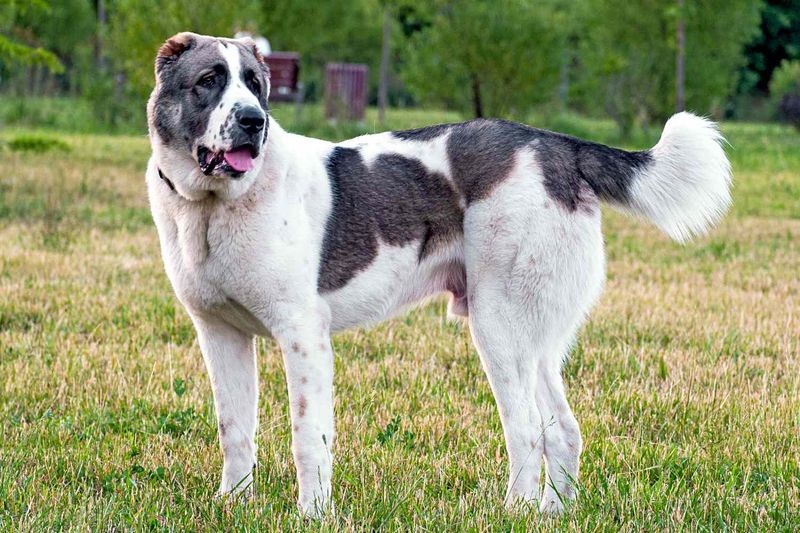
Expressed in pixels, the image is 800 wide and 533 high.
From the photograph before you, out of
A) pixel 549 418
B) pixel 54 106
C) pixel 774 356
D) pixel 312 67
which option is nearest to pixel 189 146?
pixel 549 418

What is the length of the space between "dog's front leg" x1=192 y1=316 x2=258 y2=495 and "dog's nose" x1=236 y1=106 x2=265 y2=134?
84 cm

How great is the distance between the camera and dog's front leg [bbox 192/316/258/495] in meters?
4.02

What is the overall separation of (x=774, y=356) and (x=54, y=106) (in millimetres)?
29553

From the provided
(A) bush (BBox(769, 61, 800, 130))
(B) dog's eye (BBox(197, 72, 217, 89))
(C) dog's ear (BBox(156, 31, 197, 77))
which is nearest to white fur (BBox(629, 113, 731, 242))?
(B) dog's eye (BBox(197, 72, 217, 89))

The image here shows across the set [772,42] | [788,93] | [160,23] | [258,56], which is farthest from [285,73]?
[772,42]

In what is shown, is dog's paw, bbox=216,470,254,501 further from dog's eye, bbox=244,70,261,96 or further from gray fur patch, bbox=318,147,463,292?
dog's eye, bbox=244,70,261,96

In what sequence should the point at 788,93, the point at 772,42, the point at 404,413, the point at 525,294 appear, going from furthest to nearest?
the point at 772,42 < the point at 788,93 < the point at 404,413 < the point at 525,294

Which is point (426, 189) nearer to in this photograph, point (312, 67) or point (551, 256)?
point (551, 256)

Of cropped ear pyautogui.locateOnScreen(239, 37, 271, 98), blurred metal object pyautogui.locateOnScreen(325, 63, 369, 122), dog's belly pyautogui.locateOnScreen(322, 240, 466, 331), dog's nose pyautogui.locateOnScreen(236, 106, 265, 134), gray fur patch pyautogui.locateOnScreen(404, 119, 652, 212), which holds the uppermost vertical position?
cropped ear pyautogui.locateOnScreen(239, 37, 271, 98)

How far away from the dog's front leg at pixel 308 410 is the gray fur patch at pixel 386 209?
36 centimetres

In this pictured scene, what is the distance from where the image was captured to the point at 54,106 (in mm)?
31953

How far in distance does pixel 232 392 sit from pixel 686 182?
2025 mm

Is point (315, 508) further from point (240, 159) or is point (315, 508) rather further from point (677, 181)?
point (677, 181)

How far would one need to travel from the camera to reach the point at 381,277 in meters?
4.02
